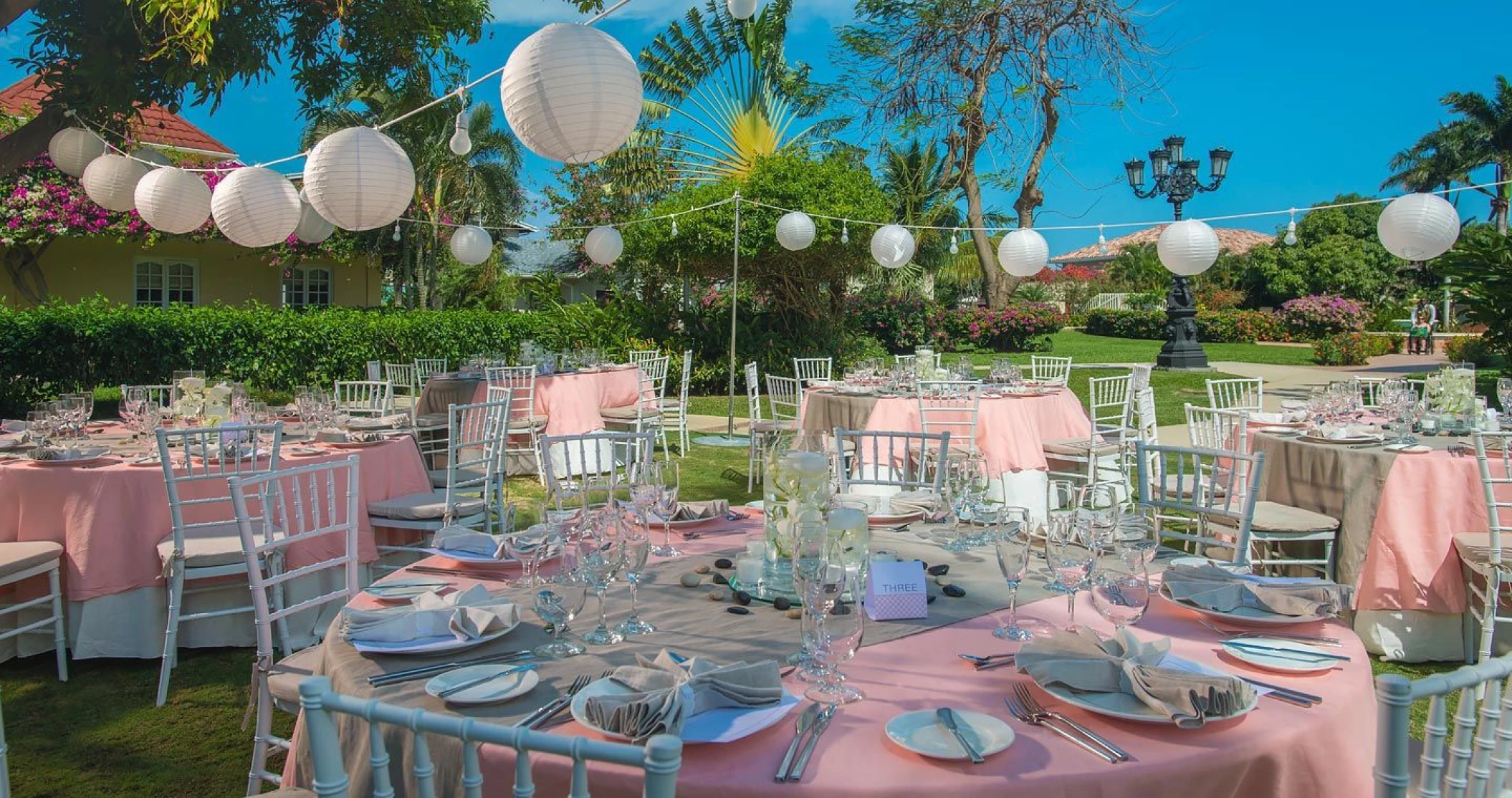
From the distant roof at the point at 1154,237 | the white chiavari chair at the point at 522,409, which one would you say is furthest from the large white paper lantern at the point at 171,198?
the distant roof at the point at 1154,237

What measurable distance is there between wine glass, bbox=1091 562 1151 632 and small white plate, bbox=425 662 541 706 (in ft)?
3.62

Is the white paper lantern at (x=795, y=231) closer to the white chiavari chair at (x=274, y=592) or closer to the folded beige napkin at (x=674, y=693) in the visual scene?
the white chiavari chair at (x=274, y=592)

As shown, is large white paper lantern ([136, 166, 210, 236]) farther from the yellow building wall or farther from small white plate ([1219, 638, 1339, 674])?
the yellow building wall

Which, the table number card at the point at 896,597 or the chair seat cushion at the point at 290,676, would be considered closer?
the table number card at the point at 896,597

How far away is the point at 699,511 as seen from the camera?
3.16m

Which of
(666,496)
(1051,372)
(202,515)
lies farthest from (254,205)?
(1051,372)

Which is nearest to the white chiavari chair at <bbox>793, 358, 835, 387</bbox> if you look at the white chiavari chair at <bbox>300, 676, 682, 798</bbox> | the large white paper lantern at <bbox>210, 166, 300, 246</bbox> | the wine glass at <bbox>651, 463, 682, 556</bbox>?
the large white paper lantern at <bbox>210, 166, 300, 246</bbox>

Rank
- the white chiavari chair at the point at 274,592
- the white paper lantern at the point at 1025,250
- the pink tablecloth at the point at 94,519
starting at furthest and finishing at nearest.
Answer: the white paper lantern at the point at 1025,250 < the pink tablecloth at the point at 94,519 < the white chiavari chair at the point at 274,592

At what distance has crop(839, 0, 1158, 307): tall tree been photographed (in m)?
14.5

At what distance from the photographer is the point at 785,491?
2230 mm

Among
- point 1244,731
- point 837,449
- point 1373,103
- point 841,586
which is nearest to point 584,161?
point 837,449

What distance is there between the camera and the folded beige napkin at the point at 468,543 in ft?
8.62

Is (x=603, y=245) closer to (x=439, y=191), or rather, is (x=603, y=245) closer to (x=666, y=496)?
(x=666, y=496)

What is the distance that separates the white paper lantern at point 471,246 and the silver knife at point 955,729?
9336 millimetres
